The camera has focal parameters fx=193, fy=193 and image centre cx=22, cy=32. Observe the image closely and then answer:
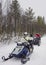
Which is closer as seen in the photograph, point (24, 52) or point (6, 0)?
point (24, 52)

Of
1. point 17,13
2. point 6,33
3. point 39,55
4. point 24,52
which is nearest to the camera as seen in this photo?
point 24,52

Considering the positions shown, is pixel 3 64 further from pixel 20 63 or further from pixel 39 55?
pixel 39 55

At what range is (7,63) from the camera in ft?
25.4

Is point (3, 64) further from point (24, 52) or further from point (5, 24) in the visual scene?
point (5, 24)

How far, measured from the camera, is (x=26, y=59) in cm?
796

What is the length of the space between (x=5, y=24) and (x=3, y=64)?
5.74 meters

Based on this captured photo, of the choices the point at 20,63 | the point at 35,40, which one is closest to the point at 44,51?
the point at 35,40

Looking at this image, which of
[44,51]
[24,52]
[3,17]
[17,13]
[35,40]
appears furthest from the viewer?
[17,13]

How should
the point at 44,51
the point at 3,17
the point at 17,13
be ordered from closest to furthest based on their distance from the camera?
the point at 44,51 → the point at 3,17 → the point at 17,13

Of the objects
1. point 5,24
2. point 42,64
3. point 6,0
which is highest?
point 6,0

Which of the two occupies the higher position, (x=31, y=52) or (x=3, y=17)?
(x=3, y=17)

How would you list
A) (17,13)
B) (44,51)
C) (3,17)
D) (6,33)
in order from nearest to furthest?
(44,51)
(3,17)
(6,33)
(17,13)

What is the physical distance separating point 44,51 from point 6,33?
4.38 metres

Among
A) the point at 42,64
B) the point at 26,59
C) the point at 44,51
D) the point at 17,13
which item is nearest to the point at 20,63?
the point at 26,59
